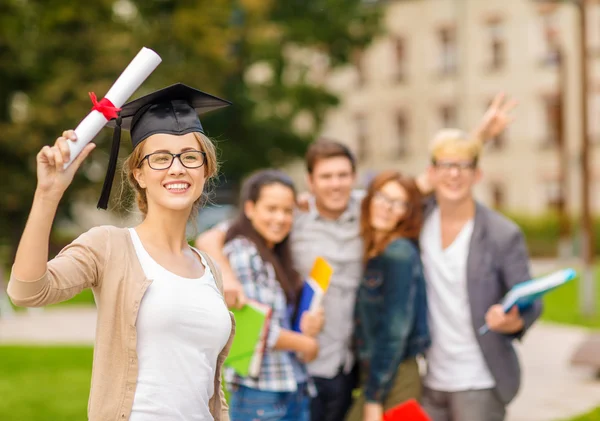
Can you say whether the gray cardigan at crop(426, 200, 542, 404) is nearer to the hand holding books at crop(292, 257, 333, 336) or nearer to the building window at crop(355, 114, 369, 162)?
the hand holding books at crop(292, 257, 333, 336)

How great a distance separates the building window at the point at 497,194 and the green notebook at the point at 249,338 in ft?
115

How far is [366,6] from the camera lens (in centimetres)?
3222

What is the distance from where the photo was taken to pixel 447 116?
3991 cm

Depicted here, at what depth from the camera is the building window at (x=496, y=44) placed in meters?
38.2

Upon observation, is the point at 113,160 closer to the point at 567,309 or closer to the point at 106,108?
the point at 106,108

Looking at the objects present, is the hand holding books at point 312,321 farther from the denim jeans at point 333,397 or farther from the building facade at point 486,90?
the building facade at point 486,90

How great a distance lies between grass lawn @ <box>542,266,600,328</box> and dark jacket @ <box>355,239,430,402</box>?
1006 centimetres

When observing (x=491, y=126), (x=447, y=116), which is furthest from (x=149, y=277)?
(x=447, y=116)

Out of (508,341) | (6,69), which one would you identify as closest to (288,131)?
(6,69)

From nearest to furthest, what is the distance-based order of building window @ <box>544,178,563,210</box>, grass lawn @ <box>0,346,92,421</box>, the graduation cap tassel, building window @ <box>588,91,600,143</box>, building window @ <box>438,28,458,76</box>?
the graduation cap tassel → grass lawn @ <box>0,346,92,421</box> → building window @ <box>588,91,600,143</box> → building window @ <box>544,178,563,210</box> → building window @ <box>438,28,458,76</box>

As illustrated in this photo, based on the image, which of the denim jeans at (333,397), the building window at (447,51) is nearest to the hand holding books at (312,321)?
the denim jeans at (333,397)

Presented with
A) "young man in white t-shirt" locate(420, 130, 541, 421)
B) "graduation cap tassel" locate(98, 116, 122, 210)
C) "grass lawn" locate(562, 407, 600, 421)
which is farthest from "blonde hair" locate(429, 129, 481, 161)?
"grass lawn" locate(562, 407, 600, 421)

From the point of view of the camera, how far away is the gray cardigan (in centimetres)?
430

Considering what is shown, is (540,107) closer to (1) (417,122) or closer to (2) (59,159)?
(1) (417,122)
